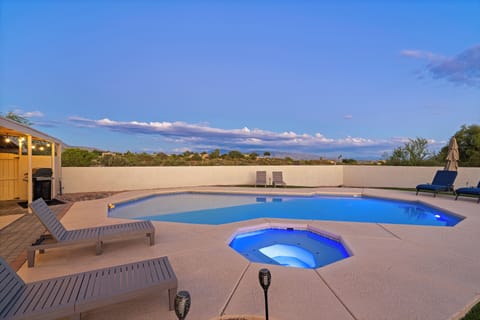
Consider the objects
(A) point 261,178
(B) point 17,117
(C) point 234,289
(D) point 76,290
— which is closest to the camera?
(D) point 76,290

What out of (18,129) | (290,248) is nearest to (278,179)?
(290,248)

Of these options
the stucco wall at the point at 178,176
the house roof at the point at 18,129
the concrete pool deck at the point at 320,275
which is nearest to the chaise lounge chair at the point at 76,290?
the concrete pool deck at the point at 320,275

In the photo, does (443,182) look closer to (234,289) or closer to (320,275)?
(320,275)

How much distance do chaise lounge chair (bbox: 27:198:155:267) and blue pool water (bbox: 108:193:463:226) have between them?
304cm

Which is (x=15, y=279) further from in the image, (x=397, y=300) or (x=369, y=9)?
(x=369, y=9)

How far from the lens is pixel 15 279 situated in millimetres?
1996

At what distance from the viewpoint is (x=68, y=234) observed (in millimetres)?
3588

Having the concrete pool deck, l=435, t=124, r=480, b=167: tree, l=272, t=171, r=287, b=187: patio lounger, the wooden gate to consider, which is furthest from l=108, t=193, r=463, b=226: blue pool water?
l=435, t=124, r=480, b=167: tree

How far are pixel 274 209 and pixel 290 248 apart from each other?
3.73 metres

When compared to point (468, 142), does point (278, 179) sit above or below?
below

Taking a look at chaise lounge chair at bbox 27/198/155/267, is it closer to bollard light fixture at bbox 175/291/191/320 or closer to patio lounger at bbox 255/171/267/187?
bollard light fixture at bbox 175/291/191/320

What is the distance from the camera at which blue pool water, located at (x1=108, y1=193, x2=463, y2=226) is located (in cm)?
713

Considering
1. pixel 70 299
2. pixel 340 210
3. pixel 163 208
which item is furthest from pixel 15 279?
pixel 340 210

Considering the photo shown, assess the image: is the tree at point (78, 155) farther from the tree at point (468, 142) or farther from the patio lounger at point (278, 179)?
the tree at point (468, 142)
